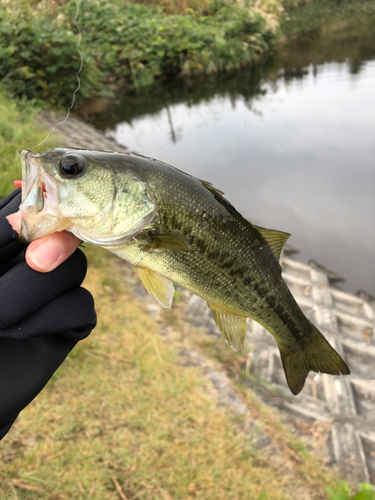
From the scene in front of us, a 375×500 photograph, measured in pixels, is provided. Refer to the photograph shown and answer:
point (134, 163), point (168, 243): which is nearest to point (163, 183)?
point (134, 163)

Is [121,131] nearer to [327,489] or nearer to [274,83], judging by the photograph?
[274,83]

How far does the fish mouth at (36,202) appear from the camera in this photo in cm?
143

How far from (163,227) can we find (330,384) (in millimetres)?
3143

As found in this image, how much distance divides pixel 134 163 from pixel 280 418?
9.39ft

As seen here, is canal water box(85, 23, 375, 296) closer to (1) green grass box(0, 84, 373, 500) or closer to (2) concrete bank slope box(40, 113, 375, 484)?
(2) concrete bank slope box(40, 113, 375, 484)

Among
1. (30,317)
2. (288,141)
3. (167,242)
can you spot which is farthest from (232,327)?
(288,141)

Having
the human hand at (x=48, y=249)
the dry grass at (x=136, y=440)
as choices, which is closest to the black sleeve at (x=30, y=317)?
the human hand at (x=48, y=249)

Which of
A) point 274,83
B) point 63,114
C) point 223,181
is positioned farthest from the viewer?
point 274,83

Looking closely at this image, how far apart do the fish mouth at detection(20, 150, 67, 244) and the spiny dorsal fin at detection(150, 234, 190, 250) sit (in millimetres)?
420

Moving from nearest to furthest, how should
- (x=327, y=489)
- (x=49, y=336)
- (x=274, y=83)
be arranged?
(x=49, y=336), (x=327, y=489), (x=274, y=83)

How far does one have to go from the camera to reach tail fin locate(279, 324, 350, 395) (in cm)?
192

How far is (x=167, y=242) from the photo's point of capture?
5.28 feet

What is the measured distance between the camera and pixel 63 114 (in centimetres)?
1005

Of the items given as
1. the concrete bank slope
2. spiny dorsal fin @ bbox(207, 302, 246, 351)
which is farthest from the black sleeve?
the concrete bank slope
